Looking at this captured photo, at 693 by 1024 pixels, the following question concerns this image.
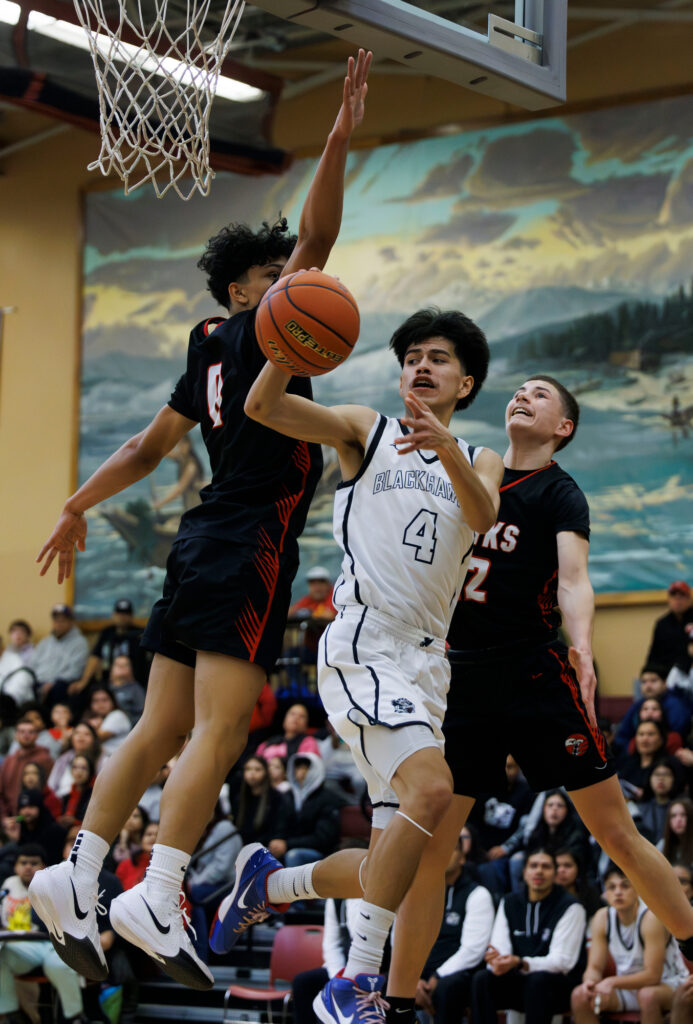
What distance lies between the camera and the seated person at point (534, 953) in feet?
27.7

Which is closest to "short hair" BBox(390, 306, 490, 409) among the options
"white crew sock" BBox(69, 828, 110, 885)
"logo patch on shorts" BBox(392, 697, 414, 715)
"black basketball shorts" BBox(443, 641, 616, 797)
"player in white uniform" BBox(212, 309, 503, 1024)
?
"player in white uniform" BBox(212, 309, 503, 1024)

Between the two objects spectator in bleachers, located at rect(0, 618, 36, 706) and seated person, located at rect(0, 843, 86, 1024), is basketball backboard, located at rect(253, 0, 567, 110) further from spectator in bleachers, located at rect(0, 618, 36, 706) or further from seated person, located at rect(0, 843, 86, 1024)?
spectator in bleachers, located at rect(0, 618, 36, 706)

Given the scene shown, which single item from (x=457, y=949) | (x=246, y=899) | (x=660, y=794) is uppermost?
(x=246, y=899)

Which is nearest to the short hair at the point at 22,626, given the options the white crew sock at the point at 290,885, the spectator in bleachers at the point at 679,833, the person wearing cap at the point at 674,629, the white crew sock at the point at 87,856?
the person wearing cap at the point at 674,629

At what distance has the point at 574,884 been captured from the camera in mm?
9383

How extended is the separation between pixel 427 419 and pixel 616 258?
11.5m

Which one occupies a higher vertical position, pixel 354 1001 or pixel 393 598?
pixel 393 598

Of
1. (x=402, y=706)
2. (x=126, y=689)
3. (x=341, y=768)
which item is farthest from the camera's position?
(x=126, y=689)

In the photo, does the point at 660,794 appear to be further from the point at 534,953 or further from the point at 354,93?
the point at 354,93

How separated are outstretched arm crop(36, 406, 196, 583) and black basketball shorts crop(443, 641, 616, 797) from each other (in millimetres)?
1487

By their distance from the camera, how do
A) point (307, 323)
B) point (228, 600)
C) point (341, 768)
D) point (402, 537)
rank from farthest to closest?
point (341, 768), point (402, 537), point (228, 600), point (307, 323)

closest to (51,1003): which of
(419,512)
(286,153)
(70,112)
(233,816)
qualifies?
(233,816)

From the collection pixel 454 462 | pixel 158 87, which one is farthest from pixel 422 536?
pixel 158 87

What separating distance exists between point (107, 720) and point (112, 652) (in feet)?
8.63
